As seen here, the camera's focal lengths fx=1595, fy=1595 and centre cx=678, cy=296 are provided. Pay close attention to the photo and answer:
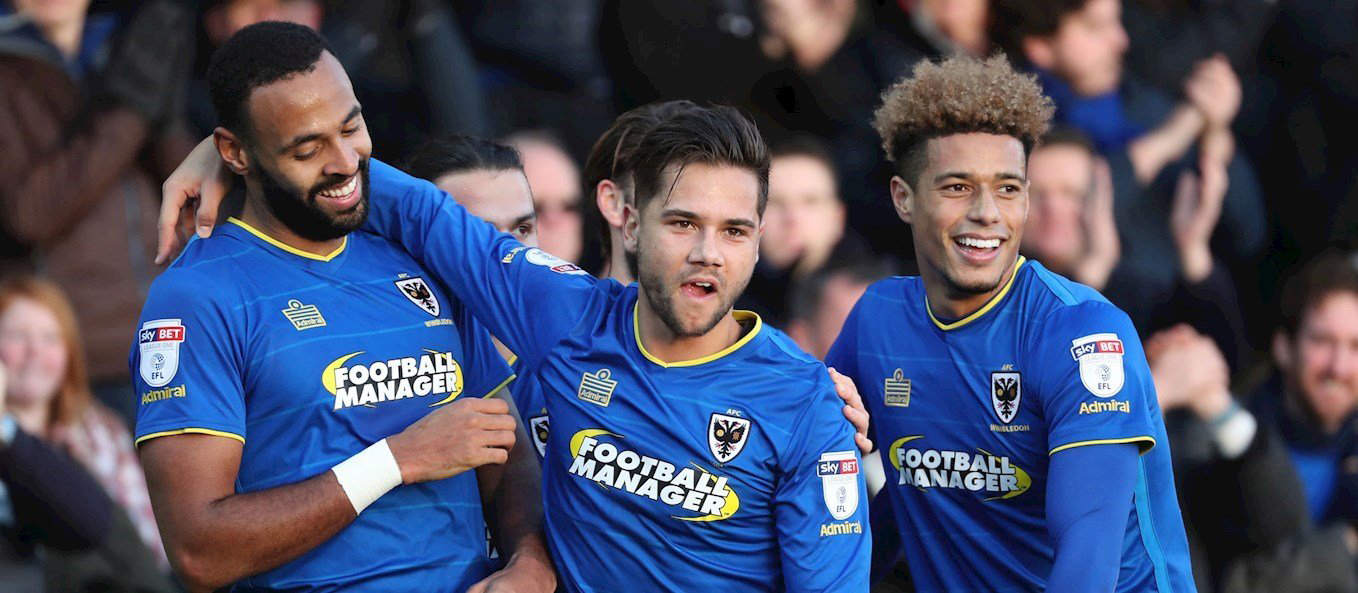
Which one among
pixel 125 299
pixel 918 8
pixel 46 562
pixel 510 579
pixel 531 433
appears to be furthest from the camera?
pixel 918 8

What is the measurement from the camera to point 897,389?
4.50 m

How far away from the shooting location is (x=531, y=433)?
4.45 meters

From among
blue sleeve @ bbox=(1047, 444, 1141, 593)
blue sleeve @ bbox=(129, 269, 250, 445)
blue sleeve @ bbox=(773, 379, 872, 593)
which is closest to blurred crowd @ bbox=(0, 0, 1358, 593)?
blue sleeve @ bbox=(773, 379, 872, 593)

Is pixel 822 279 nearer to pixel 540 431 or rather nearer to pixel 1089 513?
pixel 540 431

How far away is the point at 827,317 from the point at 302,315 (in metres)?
3.87

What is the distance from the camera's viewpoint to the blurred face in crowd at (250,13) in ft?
22.6

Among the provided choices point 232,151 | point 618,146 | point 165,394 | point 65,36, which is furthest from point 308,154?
point 65,36

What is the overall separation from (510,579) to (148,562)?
10.5 feet

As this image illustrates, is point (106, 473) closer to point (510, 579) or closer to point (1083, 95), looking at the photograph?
point (510, 579)

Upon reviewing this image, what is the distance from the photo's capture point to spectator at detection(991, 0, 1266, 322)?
790cm

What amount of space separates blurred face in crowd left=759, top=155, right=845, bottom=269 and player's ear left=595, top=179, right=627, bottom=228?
258 cm

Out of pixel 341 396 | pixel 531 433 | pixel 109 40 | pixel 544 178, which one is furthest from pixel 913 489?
pixel 109 40

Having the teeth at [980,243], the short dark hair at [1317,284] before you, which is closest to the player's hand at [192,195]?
the teeth at [980,243]

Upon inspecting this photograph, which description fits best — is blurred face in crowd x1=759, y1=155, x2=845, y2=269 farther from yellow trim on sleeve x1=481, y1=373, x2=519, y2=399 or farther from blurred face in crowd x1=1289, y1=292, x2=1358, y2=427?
yellow trim on sleeve x1=481, y1=373, x2=519, y2=399
